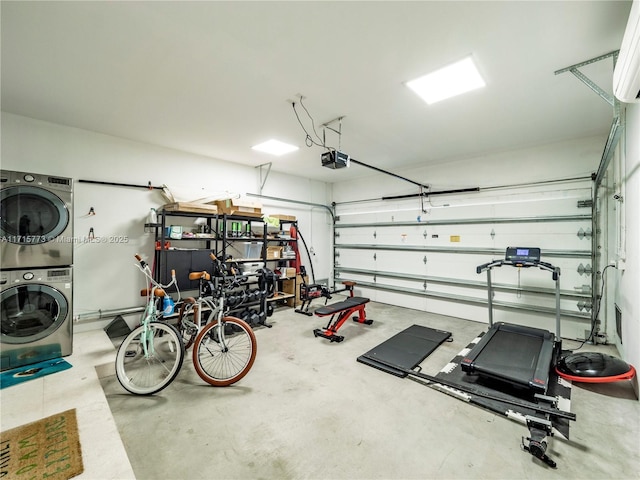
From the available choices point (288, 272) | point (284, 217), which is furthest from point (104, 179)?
point (288, 272)

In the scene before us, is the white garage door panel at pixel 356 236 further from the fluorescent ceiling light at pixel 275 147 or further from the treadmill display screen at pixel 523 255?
the treadmill display screen at pixel 523 255

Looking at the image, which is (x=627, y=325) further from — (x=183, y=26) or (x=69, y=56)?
(x=69, y=56)

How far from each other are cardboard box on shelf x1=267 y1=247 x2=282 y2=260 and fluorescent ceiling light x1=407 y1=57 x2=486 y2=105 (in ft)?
12.1

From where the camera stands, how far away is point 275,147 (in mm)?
4426

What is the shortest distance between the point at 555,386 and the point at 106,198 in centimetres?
591

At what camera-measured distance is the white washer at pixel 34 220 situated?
2.62 m

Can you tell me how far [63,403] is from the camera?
205 centimetres

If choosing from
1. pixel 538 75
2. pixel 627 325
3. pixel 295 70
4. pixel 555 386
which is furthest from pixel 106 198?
pixel 627 325

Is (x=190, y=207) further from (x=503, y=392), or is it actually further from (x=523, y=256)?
(x=523, y=256)

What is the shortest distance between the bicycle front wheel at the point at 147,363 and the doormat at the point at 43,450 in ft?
1.77

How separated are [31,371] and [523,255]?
18.3ft

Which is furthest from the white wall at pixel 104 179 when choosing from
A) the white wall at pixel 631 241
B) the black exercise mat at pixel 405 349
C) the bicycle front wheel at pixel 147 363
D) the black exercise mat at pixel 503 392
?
the white wall at pixel 631 241

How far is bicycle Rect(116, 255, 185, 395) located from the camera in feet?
7.96

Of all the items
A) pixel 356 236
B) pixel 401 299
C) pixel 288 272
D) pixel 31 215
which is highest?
pixel 31 215
